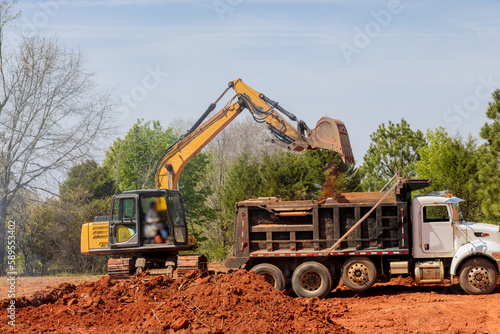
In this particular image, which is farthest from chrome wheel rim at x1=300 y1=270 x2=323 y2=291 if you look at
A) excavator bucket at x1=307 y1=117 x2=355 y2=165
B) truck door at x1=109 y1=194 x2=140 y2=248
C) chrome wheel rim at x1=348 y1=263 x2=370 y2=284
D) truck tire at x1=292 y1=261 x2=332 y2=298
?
truck door at x1=109 y1=194 x2=140 y2=248

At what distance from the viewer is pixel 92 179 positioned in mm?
38125

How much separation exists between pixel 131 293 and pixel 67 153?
16.9 metres

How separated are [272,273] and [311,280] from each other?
109cm

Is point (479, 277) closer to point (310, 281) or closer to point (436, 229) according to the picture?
point (436, 229)

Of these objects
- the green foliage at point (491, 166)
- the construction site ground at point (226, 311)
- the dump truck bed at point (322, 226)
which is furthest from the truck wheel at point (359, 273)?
the green foliage at point (491, 166)

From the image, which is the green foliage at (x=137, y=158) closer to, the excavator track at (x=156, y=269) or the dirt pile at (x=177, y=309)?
the excavator track at (x=156, y=269)

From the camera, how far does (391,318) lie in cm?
1241

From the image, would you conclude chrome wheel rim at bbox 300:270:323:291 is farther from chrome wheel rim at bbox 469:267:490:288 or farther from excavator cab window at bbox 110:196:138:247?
excavator cab window at bbox 110:196:138:247

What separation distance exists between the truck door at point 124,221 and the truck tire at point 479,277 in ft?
29.5

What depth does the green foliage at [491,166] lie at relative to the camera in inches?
912

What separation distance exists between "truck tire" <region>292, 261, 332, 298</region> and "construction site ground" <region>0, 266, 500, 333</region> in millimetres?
593

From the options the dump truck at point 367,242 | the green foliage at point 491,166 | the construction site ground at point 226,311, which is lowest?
the construction site ground at point 226,311

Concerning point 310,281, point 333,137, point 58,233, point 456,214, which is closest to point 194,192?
point 58,233

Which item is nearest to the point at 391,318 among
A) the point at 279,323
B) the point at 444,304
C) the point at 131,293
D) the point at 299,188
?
the point at 444,304
